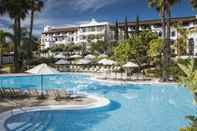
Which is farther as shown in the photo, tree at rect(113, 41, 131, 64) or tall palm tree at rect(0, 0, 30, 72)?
tree at rect(113, 41, 131, 64)

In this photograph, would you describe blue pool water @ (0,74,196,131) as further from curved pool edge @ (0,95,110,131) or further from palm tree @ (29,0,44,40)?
palm tree @ (29,0,44,40)

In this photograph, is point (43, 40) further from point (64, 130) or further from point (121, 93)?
point (64, 130)

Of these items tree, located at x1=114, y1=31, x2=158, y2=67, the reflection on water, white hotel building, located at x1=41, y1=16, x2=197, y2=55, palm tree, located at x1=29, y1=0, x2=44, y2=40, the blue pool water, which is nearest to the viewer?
the reflection on water

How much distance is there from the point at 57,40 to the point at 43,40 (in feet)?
26.9

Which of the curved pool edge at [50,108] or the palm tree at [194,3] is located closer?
the curved pool edge at [50,108]

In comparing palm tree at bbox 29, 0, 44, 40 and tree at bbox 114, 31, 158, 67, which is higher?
palm tree at bbox 29, 0, 44, 40

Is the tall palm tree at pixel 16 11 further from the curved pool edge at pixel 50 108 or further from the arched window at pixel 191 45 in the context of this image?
the arched window at pixel 191 45

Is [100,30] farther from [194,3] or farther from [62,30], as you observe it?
[194,3]

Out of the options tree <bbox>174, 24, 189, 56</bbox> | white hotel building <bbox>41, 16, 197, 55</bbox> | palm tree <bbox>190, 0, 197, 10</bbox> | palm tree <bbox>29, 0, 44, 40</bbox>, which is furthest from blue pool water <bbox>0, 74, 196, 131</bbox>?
white hotel building <bbox>41, 16, 197, 55</bbox>

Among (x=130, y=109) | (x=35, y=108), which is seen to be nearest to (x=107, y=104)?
(x=130, y=109)

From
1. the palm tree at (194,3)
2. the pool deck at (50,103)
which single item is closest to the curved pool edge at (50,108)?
the pool deck at (50,103)

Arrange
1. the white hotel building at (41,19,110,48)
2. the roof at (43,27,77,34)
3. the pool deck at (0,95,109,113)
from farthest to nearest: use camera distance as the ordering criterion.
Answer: the roof at (43,27,77,34) < the white hotel building at (41,19,110,48) < the pool deck at (0,95,109,113)

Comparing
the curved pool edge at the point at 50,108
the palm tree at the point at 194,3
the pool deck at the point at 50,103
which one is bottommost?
the curved pool edge at the point at 50,108

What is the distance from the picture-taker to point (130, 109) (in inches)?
755
